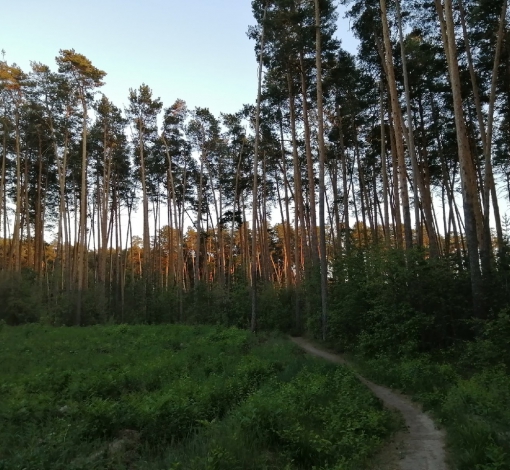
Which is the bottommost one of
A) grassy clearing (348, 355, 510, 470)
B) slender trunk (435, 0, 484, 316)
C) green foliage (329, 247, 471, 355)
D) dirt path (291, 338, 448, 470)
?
dirt path (291, 338, 448, 470)

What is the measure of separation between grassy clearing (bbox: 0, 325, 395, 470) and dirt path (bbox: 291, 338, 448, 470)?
33cm

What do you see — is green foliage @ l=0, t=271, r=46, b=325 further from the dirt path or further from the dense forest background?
the dirt path

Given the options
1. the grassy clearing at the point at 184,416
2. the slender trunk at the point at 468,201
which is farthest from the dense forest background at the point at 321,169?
the grassy clearing at the point at 184,416

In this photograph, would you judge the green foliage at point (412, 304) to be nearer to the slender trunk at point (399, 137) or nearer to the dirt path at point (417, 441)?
the slender trunk at point (399, 137)

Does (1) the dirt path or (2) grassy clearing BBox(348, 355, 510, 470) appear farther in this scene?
(1) the dirt path

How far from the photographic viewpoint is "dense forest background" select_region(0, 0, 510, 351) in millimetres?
13039

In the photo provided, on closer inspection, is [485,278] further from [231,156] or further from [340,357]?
[231,156]

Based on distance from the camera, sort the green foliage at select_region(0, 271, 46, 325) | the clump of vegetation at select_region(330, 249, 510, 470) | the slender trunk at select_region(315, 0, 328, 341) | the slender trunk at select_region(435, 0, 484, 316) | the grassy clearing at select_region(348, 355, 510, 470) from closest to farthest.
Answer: the grassy clearing at select_region(348, 355, 510, 470) → the clump of vegetation at select_region(330, 249, 510, 470) → the slender trunk at select_region(435, 0, 484, 316) → the slender trunk at select_region(315, 0, 328, 341) → the green foliage at select_region(0, 271, 46, 325)

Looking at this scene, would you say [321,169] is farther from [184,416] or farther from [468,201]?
[184,416]

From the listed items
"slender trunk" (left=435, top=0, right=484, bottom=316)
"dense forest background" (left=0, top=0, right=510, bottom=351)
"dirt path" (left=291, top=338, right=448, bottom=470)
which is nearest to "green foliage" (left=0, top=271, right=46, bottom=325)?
"dense forest background" (left=0, top=0, right=510, bottom=351)

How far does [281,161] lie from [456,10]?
14.7m

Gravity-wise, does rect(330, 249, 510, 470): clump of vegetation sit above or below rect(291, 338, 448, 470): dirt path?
above

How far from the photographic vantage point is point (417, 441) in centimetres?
591

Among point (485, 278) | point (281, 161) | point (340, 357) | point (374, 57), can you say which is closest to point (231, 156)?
point (281, 161)
